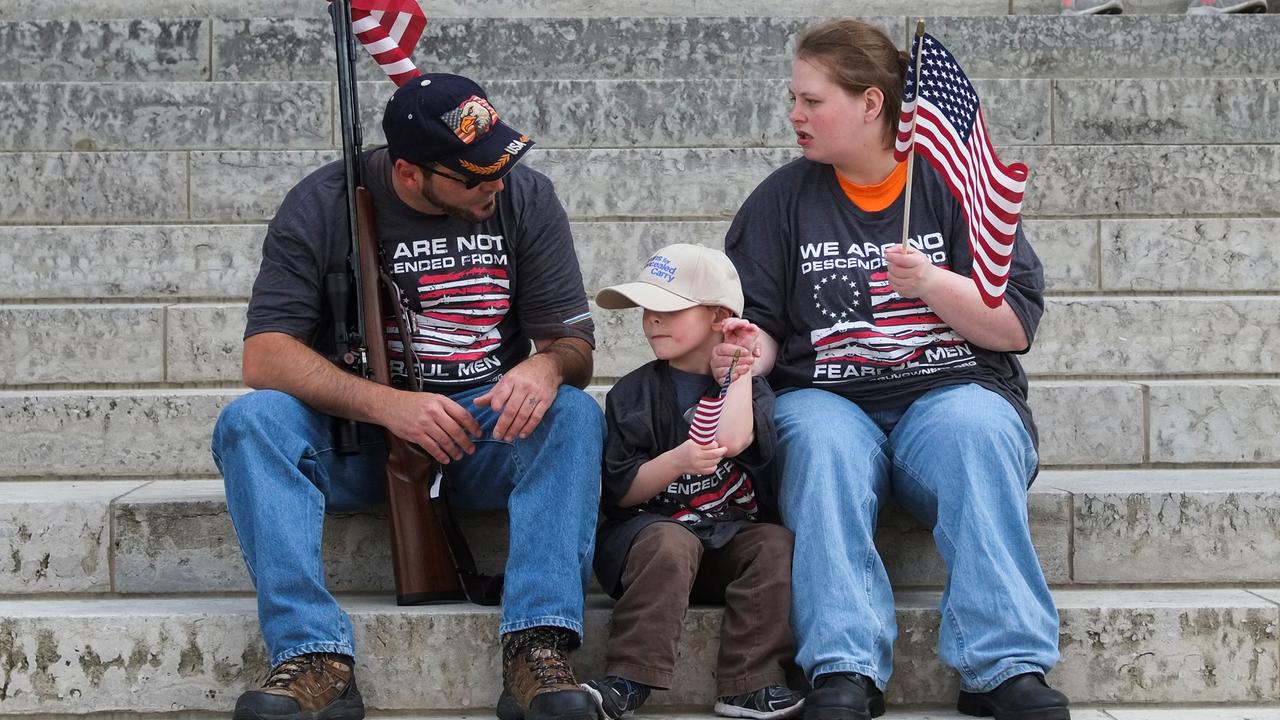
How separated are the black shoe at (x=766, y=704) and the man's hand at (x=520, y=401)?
0.76m

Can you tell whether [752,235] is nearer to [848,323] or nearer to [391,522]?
[848,323]

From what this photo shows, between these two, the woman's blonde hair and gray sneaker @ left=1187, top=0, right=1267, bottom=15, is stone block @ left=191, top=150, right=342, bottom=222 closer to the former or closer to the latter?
the woman's blonde hair

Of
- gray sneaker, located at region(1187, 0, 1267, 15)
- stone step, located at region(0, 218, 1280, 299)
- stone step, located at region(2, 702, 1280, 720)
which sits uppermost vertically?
gray sneaker, located at region(1187, 0, 1267, 15)

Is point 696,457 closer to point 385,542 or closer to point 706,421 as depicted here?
point 706,421

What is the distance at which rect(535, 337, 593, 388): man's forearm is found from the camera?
343cm

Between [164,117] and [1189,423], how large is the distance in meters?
3.88

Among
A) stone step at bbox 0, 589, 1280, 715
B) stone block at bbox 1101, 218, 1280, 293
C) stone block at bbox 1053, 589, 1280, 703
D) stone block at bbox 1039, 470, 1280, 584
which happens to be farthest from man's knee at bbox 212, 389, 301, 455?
stone block at bbox 1101, 218, 1280, 293

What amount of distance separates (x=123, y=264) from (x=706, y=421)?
254 centimetres

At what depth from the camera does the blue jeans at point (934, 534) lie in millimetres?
3057

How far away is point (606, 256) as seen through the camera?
15.8 ft

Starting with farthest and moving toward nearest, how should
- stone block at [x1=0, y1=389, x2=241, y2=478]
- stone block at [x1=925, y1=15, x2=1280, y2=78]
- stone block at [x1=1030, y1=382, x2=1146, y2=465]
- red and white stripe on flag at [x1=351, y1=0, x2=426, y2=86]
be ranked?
stone block at [x1=925, y1=15, x2=1280, y2=78], stone block at [x1=1030, y1=382, x2=1146, y2=465], stone block at [x1=0, y1=389, x2=241, y2=478], red and white stripe on flag at [x1=351, y1=0, x2=426, y2=86]

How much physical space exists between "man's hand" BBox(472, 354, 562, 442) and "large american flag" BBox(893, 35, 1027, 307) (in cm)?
102

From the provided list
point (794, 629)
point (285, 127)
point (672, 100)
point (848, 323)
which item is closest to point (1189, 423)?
point (848, 323)

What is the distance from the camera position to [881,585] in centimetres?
321
